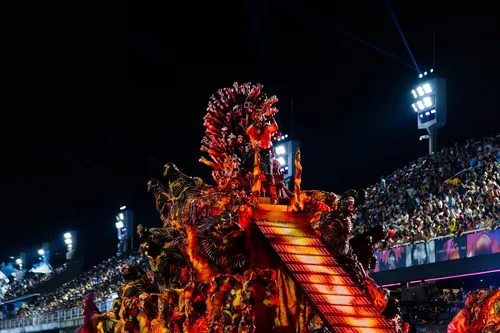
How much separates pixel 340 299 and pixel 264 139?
3.59 meters

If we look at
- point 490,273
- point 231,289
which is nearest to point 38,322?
point 490,273

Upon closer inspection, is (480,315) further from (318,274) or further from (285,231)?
(285,231)

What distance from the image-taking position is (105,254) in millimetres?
64312

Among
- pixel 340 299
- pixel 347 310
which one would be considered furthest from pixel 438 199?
pixel 347 310

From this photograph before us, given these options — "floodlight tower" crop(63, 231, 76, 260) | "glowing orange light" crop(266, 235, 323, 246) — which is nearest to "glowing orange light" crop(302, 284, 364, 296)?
"glowing orange light" crop(266, 235, 323, 246)

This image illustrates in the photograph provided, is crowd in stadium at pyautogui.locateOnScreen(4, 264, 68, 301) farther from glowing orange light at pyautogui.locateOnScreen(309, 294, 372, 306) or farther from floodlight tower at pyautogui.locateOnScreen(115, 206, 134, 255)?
glowing orange light at pyautogui.locateOnScreen(309, 294, 372, 306)

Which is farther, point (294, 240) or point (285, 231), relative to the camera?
point (285, 231)

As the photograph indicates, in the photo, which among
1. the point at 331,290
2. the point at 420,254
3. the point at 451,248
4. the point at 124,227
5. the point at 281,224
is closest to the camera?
the point at 331,290

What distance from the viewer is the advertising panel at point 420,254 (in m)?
20.1

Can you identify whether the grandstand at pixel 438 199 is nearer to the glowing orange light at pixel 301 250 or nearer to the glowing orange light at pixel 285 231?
the glowing orange light at pixel 285 231

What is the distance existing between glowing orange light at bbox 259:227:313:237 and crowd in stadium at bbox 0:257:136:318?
2901 cm

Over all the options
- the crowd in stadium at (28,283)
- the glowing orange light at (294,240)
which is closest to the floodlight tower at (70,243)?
the crowd in stadium at (28,283)

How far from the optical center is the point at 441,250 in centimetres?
1981

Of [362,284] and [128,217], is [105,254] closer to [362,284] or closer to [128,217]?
[128,217]
